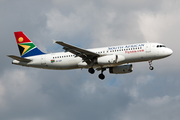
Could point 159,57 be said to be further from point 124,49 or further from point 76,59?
point 76,59

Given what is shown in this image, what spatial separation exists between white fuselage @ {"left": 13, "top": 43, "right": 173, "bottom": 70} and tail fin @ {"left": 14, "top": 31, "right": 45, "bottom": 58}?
1881 mm

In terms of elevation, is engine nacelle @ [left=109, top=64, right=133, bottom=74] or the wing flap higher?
the wing flap

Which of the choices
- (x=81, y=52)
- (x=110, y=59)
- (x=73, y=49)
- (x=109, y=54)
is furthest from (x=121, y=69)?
(x=73, y=49)

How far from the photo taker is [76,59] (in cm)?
5597

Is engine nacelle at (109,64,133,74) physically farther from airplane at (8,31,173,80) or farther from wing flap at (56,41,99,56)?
wing flap at (56,41,99,56)

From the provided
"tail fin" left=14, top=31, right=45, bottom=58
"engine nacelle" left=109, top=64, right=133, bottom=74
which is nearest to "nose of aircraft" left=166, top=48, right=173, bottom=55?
"engine nacelle" left=109, top=64, right=133, bottom=74

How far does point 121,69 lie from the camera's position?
6041cm

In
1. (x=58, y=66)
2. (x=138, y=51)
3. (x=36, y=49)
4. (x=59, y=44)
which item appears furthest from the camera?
(x=36, y=49)

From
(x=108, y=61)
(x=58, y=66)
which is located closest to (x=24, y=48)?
(x=58, y=66)

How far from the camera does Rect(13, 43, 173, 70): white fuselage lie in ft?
173

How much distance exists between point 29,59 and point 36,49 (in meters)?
3.24

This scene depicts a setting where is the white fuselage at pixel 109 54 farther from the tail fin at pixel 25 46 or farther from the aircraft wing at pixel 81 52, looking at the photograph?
the tail fin at pixel 25 46

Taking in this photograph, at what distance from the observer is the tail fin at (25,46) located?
197 feet

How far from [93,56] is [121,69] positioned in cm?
839
